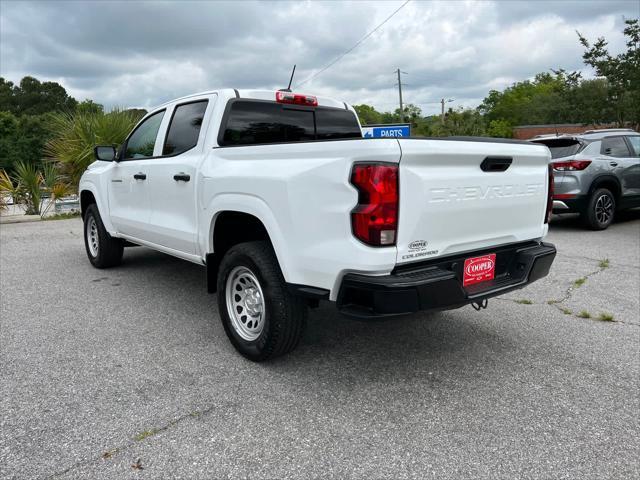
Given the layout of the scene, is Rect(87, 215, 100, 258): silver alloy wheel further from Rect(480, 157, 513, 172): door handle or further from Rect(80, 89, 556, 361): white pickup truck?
Rect(480, 157, 513, 172): door handle

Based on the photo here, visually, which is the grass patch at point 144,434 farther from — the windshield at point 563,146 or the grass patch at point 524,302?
the windshield at point 563,146

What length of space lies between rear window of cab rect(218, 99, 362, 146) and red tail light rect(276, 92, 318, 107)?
0.13 ft

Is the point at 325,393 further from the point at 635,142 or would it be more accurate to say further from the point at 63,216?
the point at 63,216

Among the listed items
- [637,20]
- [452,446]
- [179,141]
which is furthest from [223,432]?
[637,20]

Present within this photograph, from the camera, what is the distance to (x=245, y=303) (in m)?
3.68

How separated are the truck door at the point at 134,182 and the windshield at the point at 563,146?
7003mm

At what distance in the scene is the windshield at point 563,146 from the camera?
897 centimetres

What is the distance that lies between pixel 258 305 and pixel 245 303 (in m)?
0.15

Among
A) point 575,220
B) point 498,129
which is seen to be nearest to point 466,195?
point 575,220

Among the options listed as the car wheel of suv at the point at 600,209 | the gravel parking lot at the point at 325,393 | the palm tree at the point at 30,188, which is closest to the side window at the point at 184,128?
the gravel parking lot at the point at 325,393

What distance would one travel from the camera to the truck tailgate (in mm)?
2795

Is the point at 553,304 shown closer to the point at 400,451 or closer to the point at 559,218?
the point at 400,451

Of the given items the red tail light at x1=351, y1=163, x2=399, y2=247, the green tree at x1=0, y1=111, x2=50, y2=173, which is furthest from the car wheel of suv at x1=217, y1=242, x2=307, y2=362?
the green tree at x1=0, y1=111, x2=50, y2=173

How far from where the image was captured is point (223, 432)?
2.74 meters
